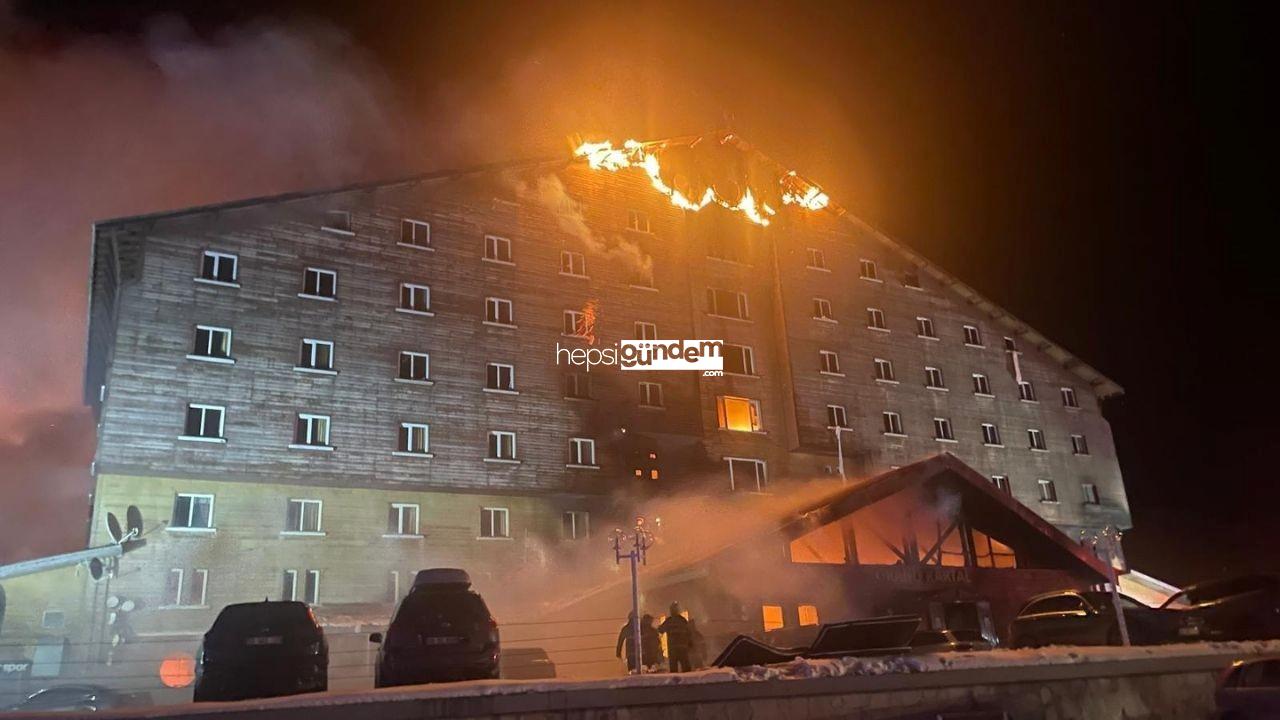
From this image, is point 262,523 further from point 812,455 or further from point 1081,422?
point 1081,422

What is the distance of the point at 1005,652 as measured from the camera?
39.2 ft

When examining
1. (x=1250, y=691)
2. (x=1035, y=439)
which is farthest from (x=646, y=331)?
(x=1250, y=691)

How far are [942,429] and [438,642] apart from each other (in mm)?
37832

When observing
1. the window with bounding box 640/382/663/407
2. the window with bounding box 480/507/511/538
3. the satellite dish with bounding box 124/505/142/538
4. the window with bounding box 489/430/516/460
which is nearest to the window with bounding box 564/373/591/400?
the window with bounding box 640/382/663/407

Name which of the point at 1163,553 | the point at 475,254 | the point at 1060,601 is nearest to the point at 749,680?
the point at 1060,601

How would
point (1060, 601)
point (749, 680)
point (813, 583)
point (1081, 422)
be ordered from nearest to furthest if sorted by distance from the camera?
point (749, 680) < point (1060, 601) < point (813, 583) < point (1081, 422)

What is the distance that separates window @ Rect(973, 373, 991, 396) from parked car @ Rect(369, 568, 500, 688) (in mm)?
40184

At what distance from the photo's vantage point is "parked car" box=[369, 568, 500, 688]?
13.3 metres

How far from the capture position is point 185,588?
1078 inches

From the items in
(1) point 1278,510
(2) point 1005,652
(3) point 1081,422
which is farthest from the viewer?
(1) point 1278,510

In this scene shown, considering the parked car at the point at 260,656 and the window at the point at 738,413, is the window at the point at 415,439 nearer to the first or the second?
the window at the point at 738,413

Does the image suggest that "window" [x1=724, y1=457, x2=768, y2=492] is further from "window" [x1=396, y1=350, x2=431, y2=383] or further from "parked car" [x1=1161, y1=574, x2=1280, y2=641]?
"parked car" [x1=1161, y1=574, x2=1280, y2=641]

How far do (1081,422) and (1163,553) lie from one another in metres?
17.0

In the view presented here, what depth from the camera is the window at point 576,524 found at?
34.8 m
